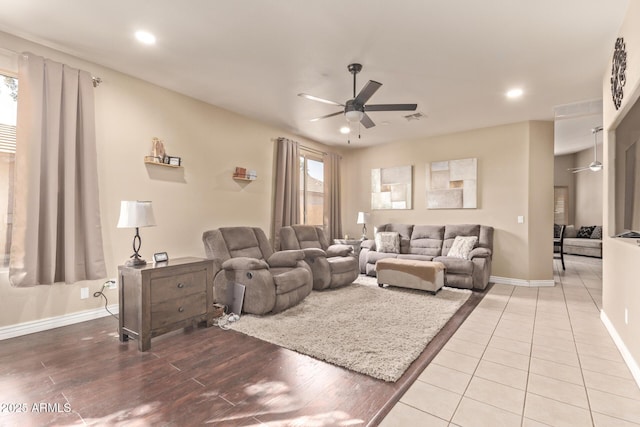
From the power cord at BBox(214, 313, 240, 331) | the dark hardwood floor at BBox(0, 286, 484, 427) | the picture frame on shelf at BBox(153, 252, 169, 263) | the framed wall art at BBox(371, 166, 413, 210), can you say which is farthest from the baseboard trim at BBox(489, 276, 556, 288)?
the picture frame on shelf at BBox(153, 252, 169, 263)

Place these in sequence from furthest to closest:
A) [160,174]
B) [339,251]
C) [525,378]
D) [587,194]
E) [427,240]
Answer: [587,194]
[427,240]
[339,251]
[160,174]
[525,378]

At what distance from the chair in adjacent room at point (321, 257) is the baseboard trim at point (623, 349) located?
9.59 feet

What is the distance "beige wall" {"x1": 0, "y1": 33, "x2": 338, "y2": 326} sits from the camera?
10.1 feet

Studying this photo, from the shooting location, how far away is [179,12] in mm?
2387

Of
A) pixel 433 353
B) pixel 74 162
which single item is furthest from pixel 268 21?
pixel 433 353

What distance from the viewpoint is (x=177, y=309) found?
2820 mm

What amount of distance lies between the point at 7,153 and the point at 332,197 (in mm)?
4953

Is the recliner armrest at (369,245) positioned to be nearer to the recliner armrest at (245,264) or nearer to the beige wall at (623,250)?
the recliner armrest at (245,264)

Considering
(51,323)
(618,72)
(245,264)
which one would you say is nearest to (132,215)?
(245,264)

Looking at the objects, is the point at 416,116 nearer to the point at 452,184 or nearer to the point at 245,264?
the point at 452,184

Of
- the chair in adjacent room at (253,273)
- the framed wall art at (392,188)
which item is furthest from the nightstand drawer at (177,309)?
the framed wall art at (392,188)

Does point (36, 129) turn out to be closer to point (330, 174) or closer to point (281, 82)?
point (281, 82)

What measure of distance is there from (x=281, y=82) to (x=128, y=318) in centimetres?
290

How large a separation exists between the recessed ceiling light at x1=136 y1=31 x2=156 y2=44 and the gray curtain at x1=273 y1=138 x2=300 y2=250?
276 centimetres
